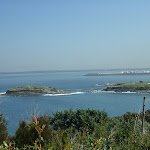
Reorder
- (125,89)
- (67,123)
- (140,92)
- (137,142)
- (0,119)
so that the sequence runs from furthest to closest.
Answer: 1. (125,89)
2. (140,92)
3. (67,123)
4. (0,119)
5. (137,142)

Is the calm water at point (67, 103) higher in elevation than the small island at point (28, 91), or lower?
lower

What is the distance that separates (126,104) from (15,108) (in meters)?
21.8

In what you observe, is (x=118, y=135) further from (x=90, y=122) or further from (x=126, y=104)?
(x=126, y=104)

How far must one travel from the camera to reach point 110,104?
157ft

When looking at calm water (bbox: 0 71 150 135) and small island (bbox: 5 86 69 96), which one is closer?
calm water (bbox: 0 71 150 135)

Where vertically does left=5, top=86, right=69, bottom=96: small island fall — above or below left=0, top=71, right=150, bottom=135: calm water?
above

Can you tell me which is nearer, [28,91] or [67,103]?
[67,103]

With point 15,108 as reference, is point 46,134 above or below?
above

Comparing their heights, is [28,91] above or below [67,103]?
above

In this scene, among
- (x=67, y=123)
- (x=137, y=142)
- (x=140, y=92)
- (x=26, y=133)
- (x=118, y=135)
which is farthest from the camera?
(x=140, y=92)

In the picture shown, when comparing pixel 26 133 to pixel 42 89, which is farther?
pixel 42 89

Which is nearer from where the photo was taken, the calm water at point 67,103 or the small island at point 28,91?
the calm water at point 67,103

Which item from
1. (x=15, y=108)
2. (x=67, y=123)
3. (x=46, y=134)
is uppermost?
(x=46, y=134)

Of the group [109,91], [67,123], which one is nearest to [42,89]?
[109,91]
